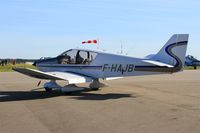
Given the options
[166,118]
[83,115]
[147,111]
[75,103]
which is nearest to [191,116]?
[166,118]

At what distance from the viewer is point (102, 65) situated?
15.7 m

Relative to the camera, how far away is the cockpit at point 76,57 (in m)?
16.2

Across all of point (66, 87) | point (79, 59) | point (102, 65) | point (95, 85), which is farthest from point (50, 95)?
point (95, 85)

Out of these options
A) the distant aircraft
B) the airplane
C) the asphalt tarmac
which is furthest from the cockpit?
the distant aircraft

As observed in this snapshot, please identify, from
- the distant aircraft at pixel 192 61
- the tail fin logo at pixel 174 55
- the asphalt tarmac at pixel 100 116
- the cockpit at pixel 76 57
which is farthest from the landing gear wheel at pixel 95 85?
the distant aircraft at pixel 192 61

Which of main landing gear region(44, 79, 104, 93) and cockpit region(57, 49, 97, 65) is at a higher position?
cockpit region(57, 49, 97, 65)

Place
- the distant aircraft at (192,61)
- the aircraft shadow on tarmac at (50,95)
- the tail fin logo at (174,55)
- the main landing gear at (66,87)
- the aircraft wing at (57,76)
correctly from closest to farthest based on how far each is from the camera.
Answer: the aircraft shadow on tarmac at (50,95) < the aircraft wing at (57,76) < the tail fin logo at (174,55) < the main landing gear at (66,87) < the distant aircraft at (192,61)

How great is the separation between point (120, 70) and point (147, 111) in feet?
16.6

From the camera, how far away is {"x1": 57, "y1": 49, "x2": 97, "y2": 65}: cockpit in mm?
16250

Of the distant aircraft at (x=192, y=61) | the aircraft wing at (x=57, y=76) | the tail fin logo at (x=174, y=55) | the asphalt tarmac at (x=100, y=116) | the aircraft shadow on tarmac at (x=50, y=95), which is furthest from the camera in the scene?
the distant aircraft at (x=192, y=61)

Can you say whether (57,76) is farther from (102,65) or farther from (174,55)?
(174,55)

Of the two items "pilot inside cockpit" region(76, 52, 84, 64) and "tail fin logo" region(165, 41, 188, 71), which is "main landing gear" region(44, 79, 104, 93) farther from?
"tail fin logo" region(165, 41, 188, 71)

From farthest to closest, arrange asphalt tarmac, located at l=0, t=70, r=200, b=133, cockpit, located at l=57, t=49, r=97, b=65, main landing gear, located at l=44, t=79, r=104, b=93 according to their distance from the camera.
A: cockpit, located at l=57, t=49, r=97, b=65
main landing gear, located at l=44, t=79, r=104, b=93
asphalt tarmac, located at l=0, t=70, r=200, b=133

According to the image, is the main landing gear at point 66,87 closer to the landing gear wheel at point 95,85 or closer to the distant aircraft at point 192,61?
the landing gear wheel at point 95,85
